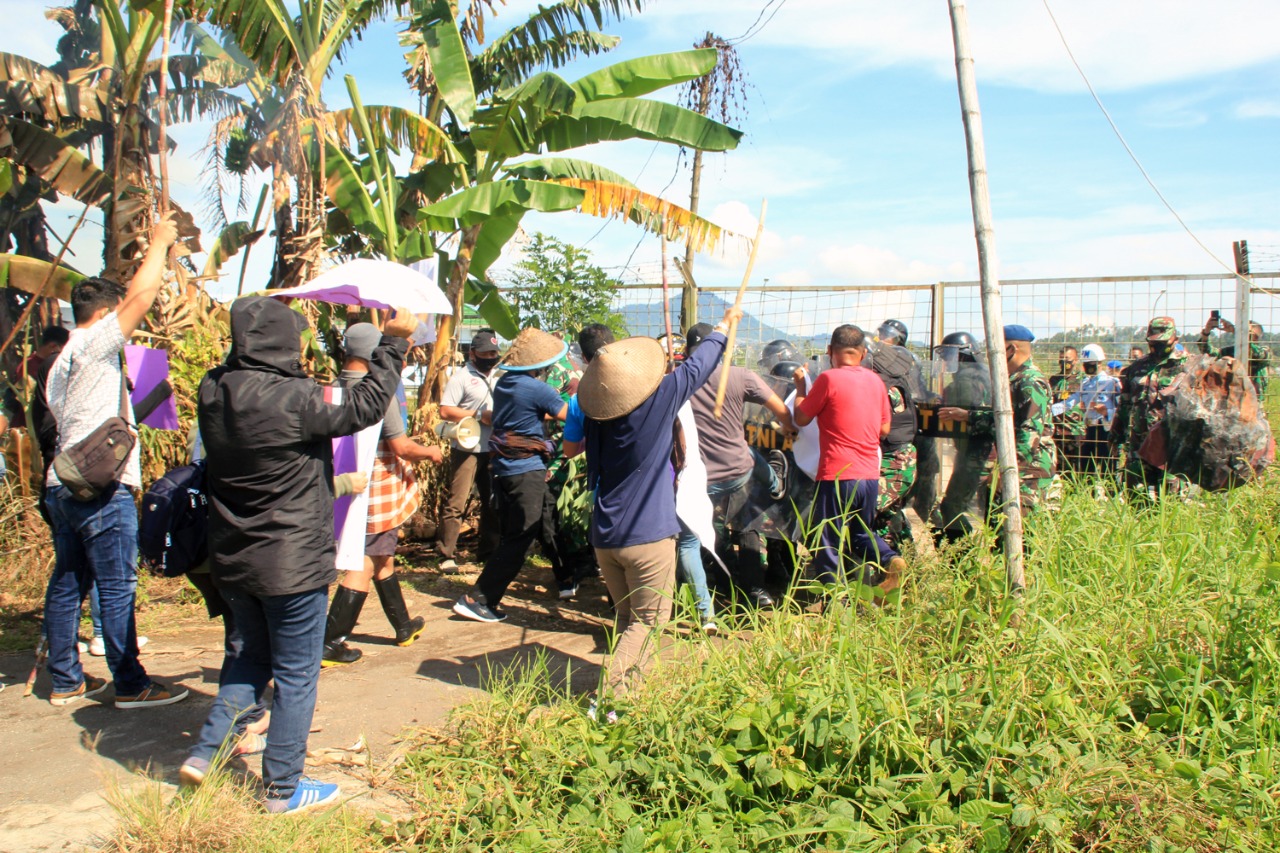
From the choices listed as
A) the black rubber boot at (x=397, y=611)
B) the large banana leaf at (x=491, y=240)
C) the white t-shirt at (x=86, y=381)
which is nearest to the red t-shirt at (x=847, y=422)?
the black rubber boot at (x=397, y=611)

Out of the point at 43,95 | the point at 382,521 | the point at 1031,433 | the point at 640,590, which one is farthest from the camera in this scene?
the point at 43,95

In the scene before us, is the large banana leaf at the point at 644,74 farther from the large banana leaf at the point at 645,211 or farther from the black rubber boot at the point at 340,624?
the black rubber boot at the point at 340,624

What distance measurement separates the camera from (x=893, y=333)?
6.80m

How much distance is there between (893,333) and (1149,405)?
1971mm

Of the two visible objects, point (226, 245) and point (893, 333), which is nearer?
point (893, 333)

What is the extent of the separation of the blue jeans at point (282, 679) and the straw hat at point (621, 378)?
1.40 meters

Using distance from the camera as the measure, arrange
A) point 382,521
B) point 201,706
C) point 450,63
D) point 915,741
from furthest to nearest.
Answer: point 450,63 < point 382,521 < point 201,706 < point 915,741

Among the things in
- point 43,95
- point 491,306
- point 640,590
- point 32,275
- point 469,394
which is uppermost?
point 43,95

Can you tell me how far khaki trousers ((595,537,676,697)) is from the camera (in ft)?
12.9

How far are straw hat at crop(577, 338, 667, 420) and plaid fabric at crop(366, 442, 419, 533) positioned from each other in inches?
55.3

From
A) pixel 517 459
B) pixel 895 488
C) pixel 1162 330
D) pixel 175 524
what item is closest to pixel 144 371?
pixel 175 524

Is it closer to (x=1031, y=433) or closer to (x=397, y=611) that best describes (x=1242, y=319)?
(x=1031, y=433)

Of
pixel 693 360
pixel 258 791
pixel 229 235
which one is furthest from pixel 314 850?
pixel 229 235

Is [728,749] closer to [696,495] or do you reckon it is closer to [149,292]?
[696,495]
